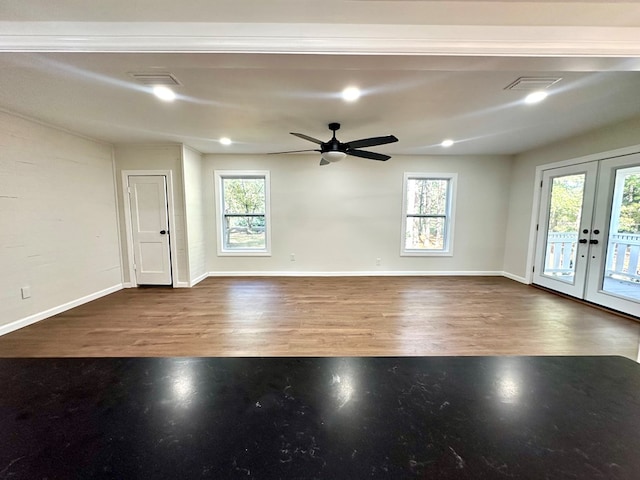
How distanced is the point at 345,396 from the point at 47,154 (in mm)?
4699

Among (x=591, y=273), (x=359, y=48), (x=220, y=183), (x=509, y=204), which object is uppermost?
(x=359, y=48)

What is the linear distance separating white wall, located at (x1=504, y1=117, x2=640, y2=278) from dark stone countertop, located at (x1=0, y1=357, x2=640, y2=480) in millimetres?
4418

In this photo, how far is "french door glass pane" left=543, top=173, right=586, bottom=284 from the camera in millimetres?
4070

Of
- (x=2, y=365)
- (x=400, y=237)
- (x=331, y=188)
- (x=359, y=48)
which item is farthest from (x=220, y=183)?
(x=2, y=365)

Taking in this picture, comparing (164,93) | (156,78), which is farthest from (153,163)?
(156,78)

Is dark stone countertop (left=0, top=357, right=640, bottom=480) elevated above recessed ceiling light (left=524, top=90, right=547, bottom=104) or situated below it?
below

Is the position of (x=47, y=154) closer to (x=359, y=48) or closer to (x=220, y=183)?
(x=220, y=183)

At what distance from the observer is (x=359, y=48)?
1.55m

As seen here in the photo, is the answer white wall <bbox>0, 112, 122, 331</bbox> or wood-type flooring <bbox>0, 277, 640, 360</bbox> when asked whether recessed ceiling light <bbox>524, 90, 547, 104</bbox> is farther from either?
white wall <bbox>0, 112, 122, 331</bbox>

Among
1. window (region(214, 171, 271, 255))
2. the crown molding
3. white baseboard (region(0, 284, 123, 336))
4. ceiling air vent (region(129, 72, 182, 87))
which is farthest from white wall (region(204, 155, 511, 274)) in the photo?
the crown molding

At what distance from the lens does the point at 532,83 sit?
226 cm

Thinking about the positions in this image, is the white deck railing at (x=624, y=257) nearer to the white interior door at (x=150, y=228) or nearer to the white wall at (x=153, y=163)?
the white wall at (x=153, y=163)

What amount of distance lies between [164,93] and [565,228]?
19.2 ft

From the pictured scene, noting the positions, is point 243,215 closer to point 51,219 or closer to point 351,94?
point 51,219
